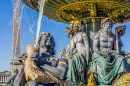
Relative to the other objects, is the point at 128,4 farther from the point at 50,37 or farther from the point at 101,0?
the point at 50,37

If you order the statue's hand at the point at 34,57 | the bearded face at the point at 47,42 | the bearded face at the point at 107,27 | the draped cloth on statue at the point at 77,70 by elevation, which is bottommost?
the draped cloth on statue at the point at 77,70

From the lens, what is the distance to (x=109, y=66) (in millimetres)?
7516

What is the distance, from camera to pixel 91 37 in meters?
8.83

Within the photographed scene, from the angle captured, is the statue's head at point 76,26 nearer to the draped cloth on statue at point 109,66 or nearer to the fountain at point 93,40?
the fountain at point 93,40

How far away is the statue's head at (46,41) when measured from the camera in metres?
4.30

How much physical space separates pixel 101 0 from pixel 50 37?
14.5ft

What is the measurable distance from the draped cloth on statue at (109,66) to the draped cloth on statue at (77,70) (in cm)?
54

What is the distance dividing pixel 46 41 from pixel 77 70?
361 centimetres

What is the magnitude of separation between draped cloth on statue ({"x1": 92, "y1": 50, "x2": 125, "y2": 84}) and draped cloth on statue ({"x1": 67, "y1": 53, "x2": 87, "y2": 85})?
0.54m

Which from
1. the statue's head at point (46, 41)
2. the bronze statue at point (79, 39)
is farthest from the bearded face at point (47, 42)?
the bronze statue at point (79, 39)

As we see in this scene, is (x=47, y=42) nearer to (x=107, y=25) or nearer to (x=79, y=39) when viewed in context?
(x=79, y=39)

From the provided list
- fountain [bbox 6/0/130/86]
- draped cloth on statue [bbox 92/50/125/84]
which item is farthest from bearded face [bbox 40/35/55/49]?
draped cloth on statue [bbox 92/50/125/84]

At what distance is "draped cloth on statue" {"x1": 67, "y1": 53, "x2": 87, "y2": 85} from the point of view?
7629mm

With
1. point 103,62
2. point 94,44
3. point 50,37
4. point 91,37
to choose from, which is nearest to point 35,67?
point 50,37
